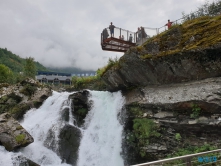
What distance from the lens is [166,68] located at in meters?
11.8

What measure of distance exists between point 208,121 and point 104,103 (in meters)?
8.19

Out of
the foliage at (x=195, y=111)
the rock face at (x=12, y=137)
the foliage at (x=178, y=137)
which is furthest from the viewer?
the rock face at (x=12, y=137)

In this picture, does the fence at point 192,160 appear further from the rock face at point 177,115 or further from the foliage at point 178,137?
the foliage at point 178,137

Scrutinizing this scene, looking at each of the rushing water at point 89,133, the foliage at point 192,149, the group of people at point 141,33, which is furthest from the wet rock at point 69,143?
the group of people at point 141,33

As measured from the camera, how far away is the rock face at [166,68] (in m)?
10.1

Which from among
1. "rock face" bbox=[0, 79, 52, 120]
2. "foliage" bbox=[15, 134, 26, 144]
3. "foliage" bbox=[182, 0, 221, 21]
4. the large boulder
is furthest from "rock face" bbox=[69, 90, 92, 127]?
"foliage" bbox=[182, 0, 221, 21]

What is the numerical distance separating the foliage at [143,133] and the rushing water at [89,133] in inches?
48.3

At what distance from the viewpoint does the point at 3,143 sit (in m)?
11.6

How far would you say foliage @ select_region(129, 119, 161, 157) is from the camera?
1189 centimetres

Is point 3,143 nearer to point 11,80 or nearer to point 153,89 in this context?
point 153,89

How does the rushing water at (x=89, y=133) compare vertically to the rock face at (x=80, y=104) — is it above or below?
below

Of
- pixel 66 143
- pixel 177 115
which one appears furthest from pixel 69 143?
pixel 177 115

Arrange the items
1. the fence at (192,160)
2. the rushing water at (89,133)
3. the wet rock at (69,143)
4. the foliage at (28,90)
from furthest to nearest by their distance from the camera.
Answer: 1. the foliage at (28,90)
2. the wet rock at (69,143)
3. the rushing water at (89,133)
4. the fence at (192,160)

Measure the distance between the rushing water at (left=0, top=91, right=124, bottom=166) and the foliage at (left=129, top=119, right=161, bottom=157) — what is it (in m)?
1.23
